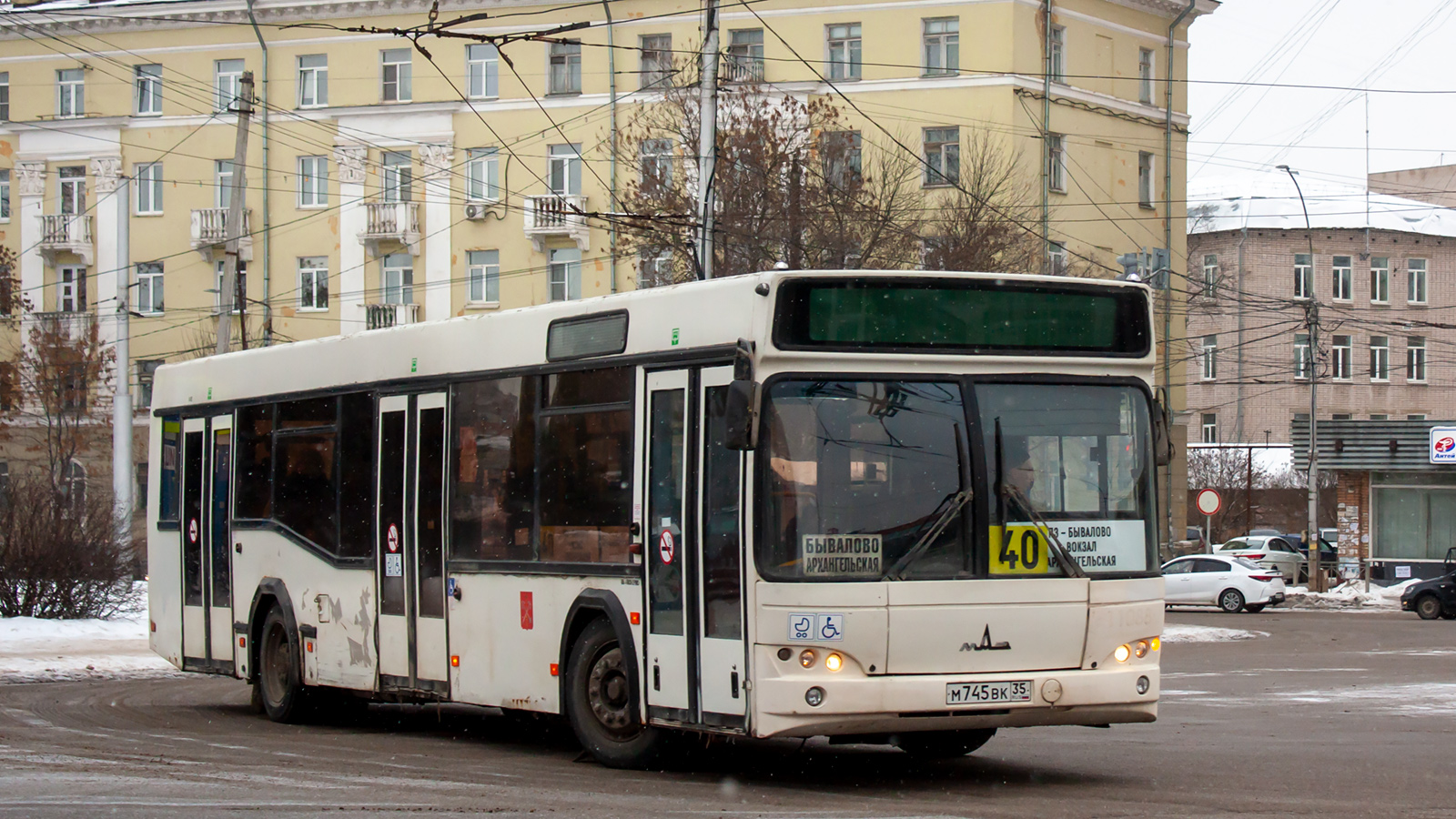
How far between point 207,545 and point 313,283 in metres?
37.5

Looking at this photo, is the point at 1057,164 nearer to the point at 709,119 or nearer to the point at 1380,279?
the point at 709,119

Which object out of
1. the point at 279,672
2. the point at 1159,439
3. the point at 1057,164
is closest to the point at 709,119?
the point at 279,672

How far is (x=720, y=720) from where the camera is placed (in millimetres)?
9547

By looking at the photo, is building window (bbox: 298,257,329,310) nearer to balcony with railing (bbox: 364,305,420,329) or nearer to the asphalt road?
balcony with railing (bbox: 364,305,420,329)

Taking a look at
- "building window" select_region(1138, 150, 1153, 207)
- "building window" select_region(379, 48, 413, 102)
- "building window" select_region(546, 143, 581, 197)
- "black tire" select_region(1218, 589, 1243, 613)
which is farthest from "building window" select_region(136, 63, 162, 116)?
"black tire" select_region(1218, 589, 1243, 613)

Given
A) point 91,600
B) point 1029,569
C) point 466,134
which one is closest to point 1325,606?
point 466,134

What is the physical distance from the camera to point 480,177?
5078 centimetres

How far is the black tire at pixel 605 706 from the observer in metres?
10.4

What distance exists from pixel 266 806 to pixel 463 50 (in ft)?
143

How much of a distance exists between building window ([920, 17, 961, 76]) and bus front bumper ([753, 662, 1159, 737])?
39663 millimetres

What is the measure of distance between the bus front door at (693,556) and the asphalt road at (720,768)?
1.61ft

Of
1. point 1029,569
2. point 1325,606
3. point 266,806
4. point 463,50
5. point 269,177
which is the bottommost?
point 1325,606

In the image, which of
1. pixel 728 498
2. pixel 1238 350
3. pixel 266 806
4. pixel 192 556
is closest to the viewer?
pixel 266 806

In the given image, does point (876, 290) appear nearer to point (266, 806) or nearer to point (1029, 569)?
point (1029, 569)
